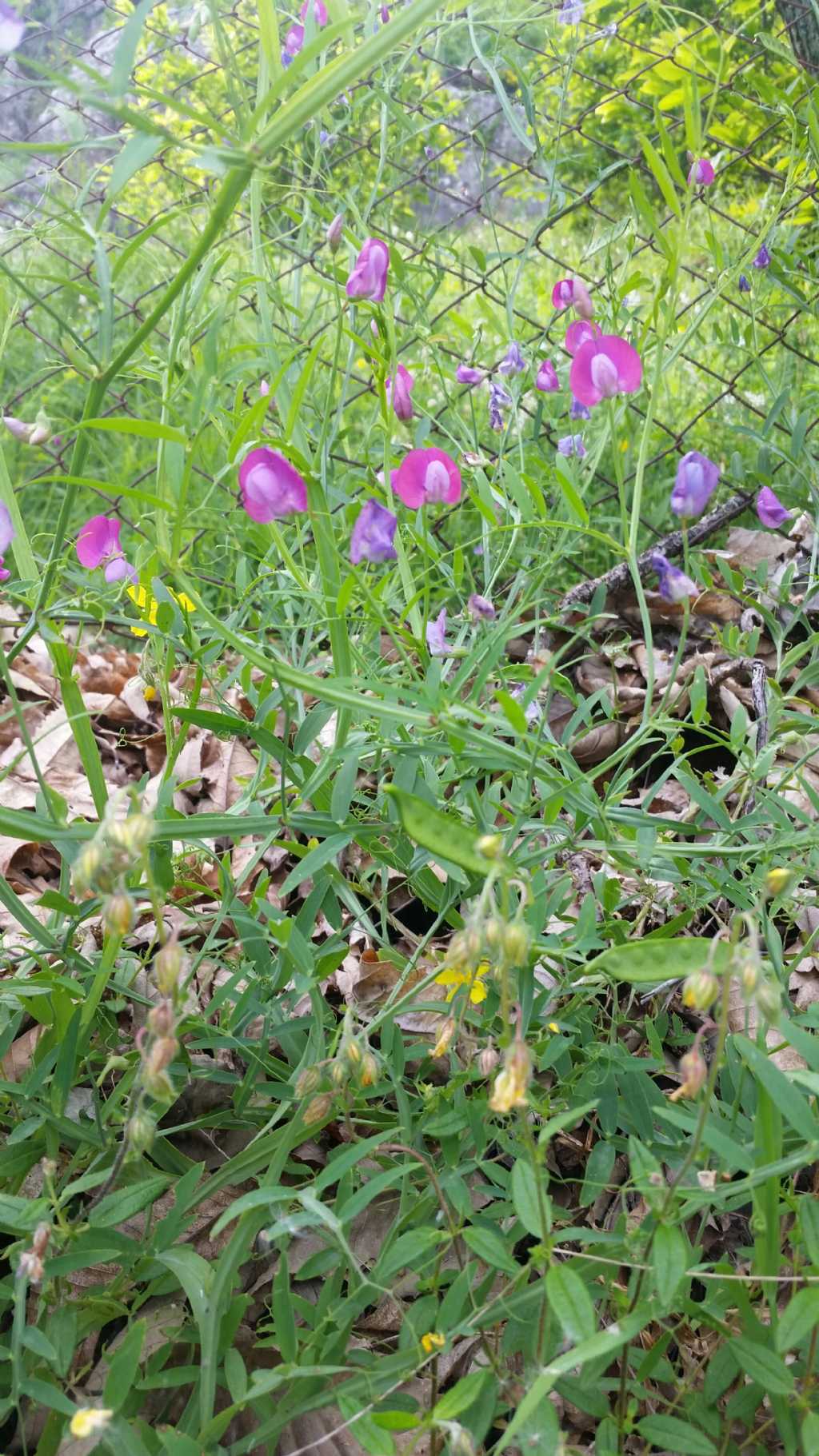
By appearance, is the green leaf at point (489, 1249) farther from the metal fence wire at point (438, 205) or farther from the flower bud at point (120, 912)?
the metal fence wire at point (438, 205)

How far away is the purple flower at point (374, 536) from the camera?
1.10 metres

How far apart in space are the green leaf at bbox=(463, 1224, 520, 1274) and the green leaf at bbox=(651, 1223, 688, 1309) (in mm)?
119

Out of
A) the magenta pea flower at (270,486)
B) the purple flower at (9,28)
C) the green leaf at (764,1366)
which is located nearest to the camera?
the green leaf at (764,1366)

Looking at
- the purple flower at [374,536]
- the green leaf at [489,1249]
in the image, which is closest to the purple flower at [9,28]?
the purple flower at [374,536]

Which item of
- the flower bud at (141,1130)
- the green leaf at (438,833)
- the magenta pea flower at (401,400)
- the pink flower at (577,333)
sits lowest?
Result: the flower bud at (141,1130)

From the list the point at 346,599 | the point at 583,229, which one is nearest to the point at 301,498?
the point at 346,599

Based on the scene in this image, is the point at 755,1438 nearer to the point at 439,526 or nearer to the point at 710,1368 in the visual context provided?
the point at 710,1368

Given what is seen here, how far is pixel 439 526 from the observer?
8.29 feet

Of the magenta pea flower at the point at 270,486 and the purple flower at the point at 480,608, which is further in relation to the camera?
the purple flower at the point at 480,608

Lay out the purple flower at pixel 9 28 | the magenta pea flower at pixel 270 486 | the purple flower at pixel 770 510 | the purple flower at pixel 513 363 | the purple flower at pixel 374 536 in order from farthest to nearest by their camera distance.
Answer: the purple flower at pixel 513 363
the purple flower at pixel 770 510
the purple flower at pixel 374 536
the magenta pea flower at pixel 270 486
the purple flower at pixel 9 28

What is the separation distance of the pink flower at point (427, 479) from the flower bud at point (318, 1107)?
650mm

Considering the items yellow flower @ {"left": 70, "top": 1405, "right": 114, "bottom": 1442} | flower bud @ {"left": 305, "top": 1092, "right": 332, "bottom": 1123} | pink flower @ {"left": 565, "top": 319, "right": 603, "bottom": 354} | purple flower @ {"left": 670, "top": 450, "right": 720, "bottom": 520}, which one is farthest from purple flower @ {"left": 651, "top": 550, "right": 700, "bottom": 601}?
yellow flower @ {"left": 70, "top": 1405, "right": 114, "bottom": 1442}

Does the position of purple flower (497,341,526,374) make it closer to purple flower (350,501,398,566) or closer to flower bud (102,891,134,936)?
purple flower (350,501,398,566)

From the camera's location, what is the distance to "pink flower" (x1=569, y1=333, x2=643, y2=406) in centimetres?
121
